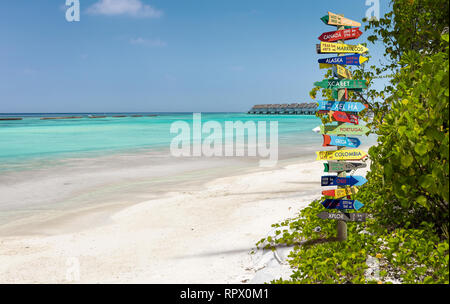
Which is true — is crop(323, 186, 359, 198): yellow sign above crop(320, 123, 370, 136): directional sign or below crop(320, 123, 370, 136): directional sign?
below

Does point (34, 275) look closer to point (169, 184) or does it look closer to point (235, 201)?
point (235, 201)

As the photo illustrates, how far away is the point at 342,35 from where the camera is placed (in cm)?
491

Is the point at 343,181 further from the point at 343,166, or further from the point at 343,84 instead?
the point at 343,84

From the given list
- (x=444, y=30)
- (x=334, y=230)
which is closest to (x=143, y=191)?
(x=334, y=230)

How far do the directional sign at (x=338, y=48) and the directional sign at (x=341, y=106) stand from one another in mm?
752

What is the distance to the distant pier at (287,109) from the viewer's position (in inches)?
5223

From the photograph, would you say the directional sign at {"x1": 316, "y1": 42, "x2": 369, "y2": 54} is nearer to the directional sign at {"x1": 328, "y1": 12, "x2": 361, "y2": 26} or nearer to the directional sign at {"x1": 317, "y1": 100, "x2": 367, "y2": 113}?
the directional sign at {"x1": 328, "y1": 12, "x2": 361, "y2": 26}

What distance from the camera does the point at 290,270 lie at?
4.82m

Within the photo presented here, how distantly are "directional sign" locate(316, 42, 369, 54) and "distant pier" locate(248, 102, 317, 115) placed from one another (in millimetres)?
121134

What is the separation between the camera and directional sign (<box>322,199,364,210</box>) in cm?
501

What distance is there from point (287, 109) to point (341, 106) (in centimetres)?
13748

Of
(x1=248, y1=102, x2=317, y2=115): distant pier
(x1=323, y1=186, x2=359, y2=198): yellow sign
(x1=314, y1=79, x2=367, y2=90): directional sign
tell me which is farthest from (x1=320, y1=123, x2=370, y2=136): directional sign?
(x1=248, y1=102, x2=317, y2=115): distant pier

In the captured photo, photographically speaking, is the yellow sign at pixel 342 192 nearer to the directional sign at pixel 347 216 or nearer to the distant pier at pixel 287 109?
the directional sign at pixel 347 216

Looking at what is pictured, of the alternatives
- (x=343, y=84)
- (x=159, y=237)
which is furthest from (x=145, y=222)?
(x=343, y=84)
